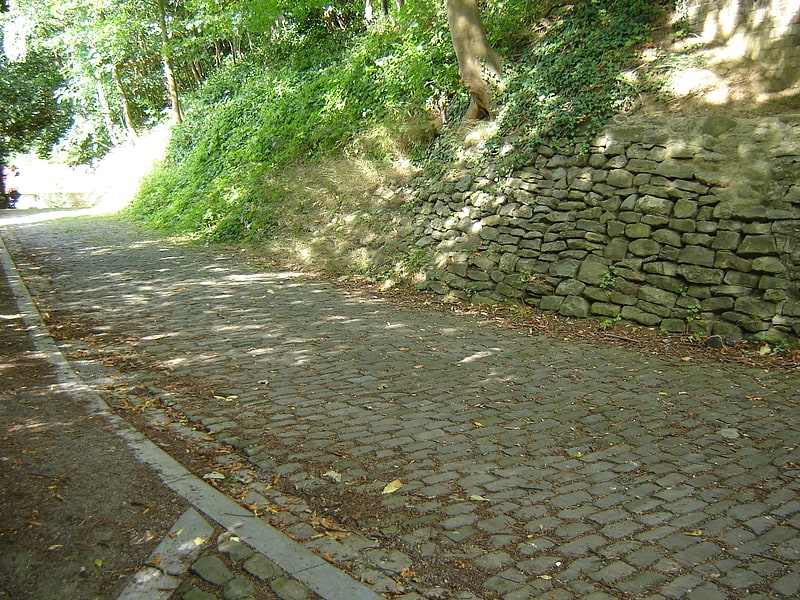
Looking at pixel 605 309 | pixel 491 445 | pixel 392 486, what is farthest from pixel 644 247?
pixel 392 486

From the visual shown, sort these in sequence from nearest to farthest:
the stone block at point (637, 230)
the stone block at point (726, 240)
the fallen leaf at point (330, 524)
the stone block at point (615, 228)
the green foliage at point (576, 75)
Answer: the fallen leaf at point (330, 524), the stone block at point (726, 240), the stone block at point (637, 230), the stone block at point (615, 228), the green foliage at point (576, 75)

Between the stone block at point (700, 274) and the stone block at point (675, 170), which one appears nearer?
the stone block at point (700, 274)

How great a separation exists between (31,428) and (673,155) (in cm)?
737

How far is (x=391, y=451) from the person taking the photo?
5129 millimetres

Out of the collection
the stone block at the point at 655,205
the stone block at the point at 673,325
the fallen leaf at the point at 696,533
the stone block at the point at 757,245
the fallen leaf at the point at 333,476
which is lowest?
the stone block at the point at 673,325

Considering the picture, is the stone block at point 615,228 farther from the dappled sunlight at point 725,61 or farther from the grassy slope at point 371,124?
the dappled sunlight at point 725,61

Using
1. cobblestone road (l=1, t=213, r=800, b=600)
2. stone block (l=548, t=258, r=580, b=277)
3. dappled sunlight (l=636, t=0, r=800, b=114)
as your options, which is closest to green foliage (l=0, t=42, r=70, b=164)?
cobblestone road (l=1, t=213, r=800, b=600)

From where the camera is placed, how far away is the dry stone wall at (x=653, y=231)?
25.1ft

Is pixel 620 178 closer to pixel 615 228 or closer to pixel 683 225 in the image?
pixel 615 228

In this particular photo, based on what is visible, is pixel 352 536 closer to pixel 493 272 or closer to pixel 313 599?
pixel 313 599

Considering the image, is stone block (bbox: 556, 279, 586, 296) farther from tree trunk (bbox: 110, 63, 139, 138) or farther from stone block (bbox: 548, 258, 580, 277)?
tree trunk (bbox: 110, 63, 139, 138)

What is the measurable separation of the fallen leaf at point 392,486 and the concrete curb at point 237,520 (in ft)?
2.70

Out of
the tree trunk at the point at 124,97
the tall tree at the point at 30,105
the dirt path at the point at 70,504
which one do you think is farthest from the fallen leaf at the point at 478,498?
the tall tree at the point at 30,105

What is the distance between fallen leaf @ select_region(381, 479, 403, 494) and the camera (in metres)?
4.52
